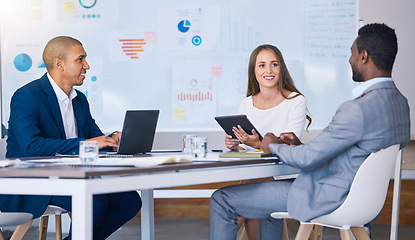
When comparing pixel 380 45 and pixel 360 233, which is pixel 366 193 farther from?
pixel 380 45

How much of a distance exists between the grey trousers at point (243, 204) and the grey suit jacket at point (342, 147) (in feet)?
0.38

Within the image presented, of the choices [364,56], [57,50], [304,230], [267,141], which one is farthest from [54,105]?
[364,56]

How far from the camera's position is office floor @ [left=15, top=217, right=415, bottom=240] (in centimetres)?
443

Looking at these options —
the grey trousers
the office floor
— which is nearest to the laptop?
the grey trousers

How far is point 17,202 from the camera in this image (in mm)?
2514

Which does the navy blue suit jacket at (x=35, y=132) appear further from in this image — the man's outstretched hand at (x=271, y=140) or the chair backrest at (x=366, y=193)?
the chair backrest at (x=366, y=193)

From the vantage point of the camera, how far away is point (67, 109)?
3.10 meters

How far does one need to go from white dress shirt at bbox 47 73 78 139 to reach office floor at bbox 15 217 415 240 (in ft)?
5.15

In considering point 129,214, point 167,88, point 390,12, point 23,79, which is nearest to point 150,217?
point 129,214

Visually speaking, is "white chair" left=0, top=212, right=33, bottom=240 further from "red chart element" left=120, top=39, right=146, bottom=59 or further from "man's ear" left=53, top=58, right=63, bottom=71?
"red chart element" left=120, top=39, right=146, bottom=59

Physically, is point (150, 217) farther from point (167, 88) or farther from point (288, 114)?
point (167, 88)

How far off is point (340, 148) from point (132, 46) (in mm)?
3057

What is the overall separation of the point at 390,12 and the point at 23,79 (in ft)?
10.6

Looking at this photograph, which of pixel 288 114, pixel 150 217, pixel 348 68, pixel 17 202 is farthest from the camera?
pixel 348 68
